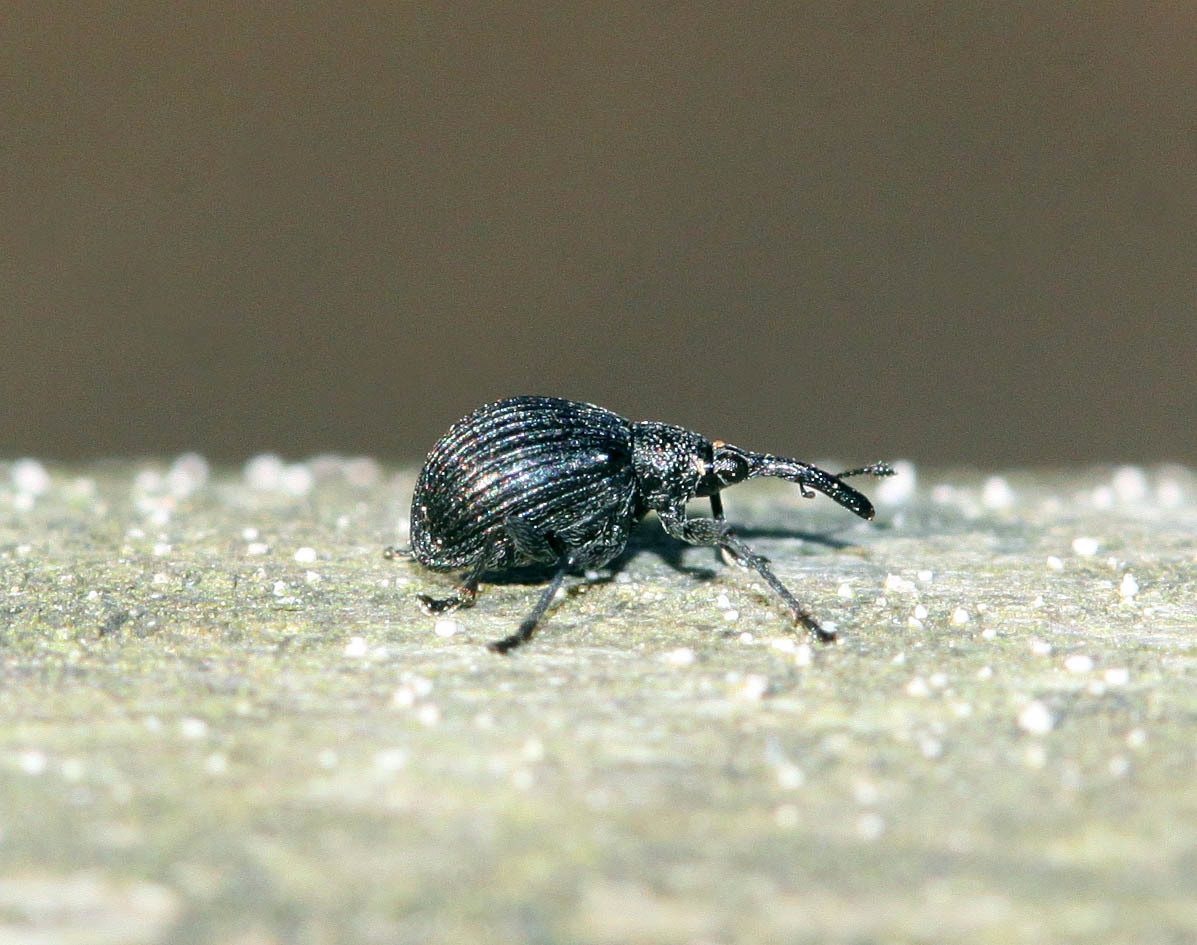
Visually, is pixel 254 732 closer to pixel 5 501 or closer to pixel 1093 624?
pixel 1093 624

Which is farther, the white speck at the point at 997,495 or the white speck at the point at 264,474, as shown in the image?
the white speck at the point at 264,474

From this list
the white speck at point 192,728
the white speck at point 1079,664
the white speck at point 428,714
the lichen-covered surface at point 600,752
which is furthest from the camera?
the white speck at point 1079,664

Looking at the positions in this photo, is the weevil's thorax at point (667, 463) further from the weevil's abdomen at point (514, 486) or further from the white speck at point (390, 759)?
Result: the white speck at point (390, 759)

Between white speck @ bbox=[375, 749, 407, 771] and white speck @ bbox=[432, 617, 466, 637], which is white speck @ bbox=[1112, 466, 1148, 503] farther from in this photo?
white speck @ bbox=[375, 749, 407, 771]

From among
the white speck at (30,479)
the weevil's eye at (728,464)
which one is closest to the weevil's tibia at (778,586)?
the weevil's eye at (728,464)

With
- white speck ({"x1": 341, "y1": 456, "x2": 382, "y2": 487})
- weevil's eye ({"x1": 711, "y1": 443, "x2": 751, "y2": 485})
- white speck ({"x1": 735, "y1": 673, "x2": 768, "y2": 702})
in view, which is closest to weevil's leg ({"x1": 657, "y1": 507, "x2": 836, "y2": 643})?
weevil's eye ({"x1": 711, "y1": 443, "x2": 751, "y2": 485})

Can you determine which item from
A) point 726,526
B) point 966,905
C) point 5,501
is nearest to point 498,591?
point 726,526
